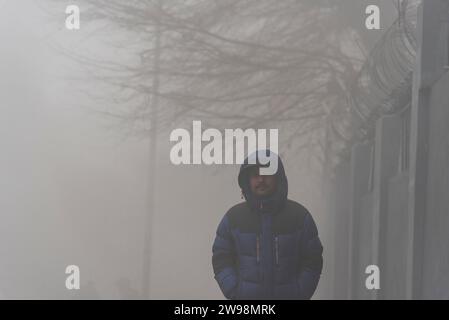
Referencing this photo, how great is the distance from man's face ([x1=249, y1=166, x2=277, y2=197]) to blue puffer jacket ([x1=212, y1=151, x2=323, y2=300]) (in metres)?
0.02

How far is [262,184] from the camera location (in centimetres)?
512

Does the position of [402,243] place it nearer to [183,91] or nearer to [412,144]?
[412,144]

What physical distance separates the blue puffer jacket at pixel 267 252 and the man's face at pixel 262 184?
2cm

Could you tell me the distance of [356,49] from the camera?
24.7 ft

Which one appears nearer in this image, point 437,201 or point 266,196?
point 266,196

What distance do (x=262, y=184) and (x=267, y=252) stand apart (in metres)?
0.29

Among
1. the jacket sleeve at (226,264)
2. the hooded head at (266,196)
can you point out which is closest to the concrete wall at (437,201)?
the hooded head at (266,196)

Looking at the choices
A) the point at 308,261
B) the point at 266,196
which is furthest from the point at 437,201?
the point at 266,196

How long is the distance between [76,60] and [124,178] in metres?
0.75

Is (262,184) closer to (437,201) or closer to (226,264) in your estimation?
(226,264)

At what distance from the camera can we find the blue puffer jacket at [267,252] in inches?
200

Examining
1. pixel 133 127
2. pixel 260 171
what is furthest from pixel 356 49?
pixel 260 171

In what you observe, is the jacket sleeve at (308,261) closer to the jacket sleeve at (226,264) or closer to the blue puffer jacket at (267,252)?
the blue puffer jacket at (267,252)

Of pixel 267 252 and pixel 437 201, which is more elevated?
pixel 437 201
